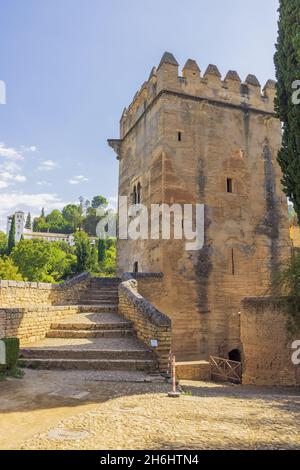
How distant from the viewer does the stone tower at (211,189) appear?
14562 millimetres

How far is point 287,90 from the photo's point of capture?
9602mm

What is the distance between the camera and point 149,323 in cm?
916

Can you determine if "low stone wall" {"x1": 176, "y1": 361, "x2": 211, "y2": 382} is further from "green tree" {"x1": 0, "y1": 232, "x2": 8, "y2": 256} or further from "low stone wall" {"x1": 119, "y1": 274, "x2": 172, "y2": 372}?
"green tree" {"x1": 0, "y1": 232, "x2": 8, "y2": 256}

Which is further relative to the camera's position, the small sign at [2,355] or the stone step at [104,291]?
the stone step at [104,291]

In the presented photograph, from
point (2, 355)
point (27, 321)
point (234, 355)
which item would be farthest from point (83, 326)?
point (234, 355)

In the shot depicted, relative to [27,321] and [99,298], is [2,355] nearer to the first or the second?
[27,321]

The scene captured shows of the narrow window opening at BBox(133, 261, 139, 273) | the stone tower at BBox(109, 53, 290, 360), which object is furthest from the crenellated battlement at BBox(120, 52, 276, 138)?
the narrow window opening at BBox(133, 261, 139, 273)

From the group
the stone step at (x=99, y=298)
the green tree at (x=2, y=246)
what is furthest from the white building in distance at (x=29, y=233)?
the stone step at (x=99, y=298)

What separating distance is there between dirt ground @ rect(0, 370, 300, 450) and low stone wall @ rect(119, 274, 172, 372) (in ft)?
4.44

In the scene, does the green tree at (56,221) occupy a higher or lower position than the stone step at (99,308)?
higher

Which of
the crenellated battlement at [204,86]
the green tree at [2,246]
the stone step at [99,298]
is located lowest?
the stone step at [99,298]

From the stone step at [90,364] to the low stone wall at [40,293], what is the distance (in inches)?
148

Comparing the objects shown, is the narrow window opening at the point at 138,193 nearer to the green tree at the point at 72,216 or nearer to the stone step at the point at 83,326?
the stone step at the point at 83,326
